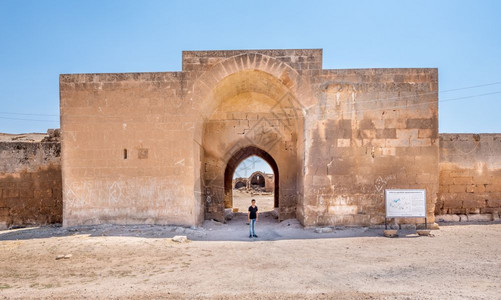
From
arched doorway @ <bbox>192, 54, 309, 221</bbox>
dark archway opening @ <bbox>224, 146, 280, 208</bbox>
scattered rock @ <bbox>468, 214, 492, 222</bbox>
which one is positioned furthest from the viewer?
dark archway opening @ <bbox>224, 146, 280, 208</bbox>

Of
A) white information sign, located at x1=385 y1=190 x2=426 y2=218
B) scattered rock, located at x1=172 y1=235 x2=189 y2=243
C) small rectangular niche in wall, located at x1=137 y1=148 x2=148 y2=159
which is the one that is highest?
small rectangular niche in wall, located at x1=137 y1=148 x2=148 y2=159

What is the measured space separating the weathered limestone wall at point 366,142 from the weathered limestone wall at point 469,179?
158cm

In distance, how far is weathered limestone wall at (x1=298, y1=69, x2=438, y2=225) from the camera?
915cm

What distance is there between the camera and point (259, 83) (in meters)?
10.3

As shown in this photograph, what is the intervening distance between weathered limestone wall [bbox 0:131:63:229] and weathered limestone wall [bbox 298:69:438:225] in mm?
7554

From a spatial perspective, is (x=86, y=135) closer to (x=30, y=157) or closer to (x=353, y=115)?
(x=30, y=157)

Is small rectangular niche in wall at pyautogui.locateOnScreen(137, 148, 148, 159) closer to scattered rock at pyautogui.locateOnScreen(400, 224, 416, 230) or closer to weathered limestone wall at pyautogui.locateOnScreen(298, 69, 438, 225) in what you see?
weathered limestone wall at pyautogui.locateOnScreen(298, 69, 438, 225)

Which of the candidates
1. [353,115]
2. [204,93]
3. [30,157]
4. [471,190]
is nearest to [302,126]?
[353,115]

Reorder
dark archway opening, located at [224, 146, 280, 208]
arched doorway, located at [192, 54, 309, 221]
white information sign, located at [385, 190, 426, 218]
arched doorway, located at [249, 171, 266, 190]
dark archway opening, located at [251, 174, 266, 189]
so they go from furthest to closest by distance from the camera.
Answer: dark archway opening, located at [251, 174, 266, 189]
arched doorway, located at [249, 171, 266, 190]
dark archway opening, located at [224, 146, 280, 208]
arched doorway, located at [192, 54, 309, 221]
white information sign, located at [385, 190, 426, 218]

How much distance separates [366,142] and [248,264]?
5.18 metres

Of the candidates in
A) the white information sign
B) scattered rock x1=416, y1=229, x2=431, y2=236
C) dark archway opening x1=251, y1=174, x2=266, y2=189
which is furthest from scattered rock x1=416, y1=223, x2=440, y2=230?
dark archway opening x1=251, y1=174, x2=266, y2=189

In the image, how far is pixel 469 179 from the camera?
10.4 metres

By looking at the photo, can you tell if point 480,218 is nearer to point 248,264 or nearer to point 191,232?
point 248,264

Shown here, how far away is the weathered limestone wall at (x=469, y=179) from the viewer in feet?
34.1
